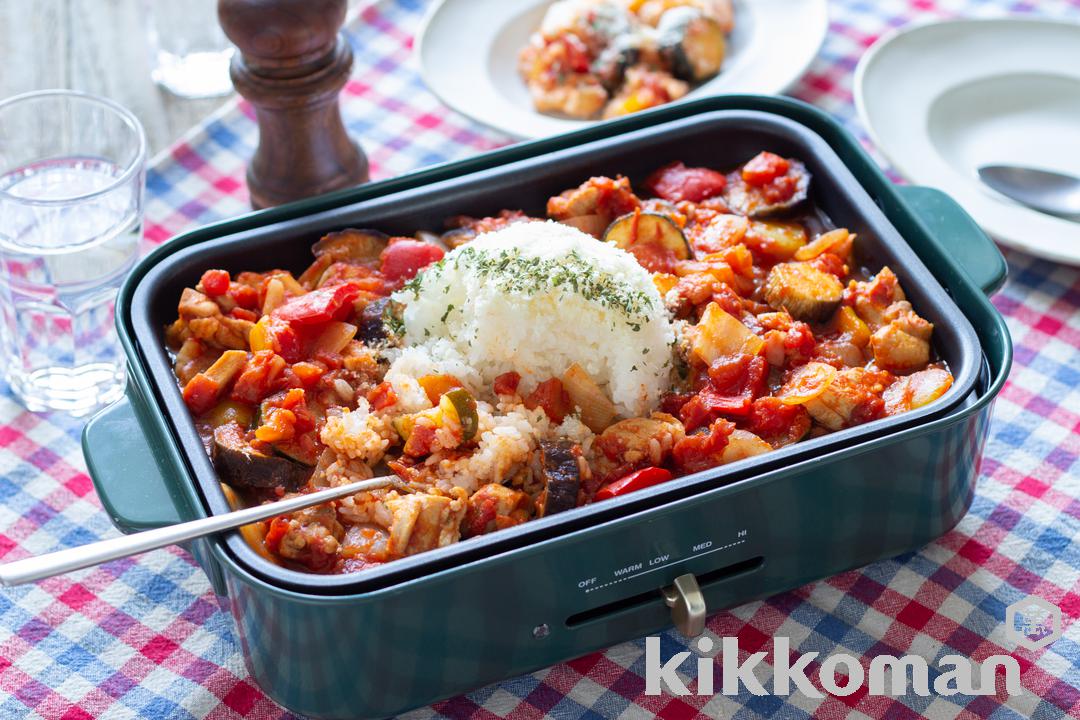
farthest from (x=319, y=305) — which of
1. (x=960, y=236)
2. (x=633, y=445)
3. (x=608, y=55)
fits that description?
(x=608, y=55)

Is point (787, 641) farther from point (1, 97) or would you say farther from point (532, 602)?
point (1, 97)

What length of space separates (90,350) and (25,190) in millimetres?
576

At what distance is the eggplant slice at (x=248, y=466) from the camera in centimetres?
303

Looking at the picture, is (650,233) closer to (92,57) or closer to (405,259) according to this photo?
(405,259)

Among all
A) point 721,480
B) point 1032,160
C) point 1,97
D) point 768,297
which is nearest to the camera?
point 721,480

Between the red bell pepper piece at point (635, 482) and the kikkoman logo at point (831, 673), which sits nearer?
the red bell pepper piece at point (635, 482)

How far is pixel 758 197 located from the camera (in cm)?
381

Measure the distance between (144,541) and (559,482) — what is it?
88 cm

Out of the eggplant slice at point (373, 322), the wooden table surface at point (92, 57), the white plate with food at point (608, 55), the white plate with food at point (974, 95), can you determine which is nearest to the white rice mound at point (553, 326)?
the eggplant slice at point (373, 322)

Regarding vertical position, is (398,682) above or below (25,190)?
below

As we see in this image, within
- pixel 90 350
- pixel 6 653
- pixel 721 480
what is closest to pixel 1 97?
pixel 90 350

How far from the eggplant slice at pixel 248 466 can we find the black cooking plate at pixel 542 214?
0.28ft

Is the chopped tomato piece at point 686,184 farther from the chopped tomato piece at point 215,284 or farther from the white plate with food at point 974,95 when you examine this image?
the chopped tomato piece at point 215,284

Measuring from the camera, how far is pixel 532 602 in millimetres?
2893
